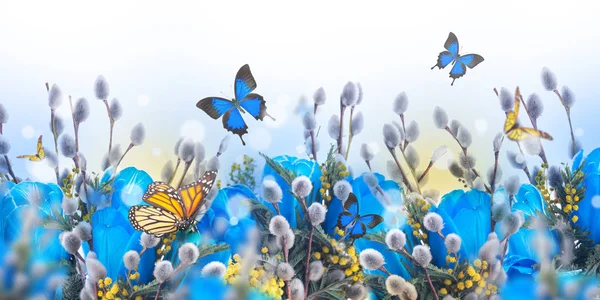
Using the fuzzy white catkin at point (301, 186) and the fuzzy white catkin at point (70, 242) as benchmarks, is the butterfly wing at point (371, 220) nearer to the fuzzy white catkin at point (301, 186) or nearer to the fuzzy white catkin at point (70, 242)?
the fuzzy white catkin at point (301, 186)

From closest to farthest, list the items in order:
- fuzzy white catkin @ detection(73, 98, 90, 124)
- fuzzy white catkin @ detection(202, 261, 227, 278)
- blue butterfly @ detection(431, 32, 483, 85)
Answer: fuzzy white catkin @ detection(202, 261, 227, 278)
fuzzy white catkin @ detection(73, 98, 90, 124)
blue butterfly @ detection(431, 32, 483, 85)

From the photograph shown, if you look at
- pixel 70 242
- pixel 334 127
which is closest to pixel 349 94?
pixel 334 127

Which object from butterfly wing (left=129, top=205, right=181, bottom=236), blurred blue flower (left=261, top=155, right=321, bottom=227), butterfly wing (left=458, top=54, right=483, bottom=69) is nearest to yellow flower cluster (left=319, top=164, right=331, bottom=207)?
blurred blue flower (left=261, top=155, right=321, bottom=227)

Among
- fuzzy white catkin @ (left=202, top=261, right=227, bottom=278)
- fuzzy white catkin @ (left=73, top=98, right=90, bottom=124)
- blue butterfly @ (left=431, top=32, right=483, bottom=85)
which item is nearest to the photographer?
fuzzy white catkin @ (left=202, top=261, right=227, bottom=278)

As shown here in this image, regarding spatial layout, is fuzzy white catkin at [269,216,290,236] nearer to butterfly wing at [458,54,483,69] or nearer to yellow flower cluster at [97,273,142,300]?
yellow flower cluster at [97,273,142,300]

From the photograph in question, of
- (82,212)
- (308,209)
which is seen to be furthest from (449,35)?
(82,212)

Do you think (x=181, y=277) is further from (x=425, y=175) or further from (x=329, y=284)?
(x=425, y=175)

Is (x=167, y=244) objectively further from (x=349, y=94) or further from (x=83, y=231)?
(x=349, y=94)
